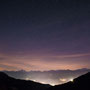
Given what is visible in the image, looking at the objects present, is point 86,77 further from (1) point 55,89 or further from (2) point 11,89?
(2) point 11,89

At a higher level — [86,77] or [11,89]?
[86,77]

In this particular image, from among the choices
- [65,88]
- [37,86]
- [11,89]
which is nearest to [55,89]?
[65,88]

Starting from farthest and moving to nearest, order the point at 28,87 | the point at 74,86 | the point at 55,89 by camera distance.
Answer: the point at 28,87 < the point at 55,89 < the point at 74,86

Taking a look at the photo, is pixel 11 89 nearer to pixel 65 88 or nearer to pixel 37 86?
pixel 65 88

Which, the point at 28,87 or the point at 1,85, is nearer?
the point at 1,85

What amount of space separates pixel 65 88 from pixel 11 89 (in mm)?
20358

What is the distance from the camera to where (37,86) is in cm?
7931

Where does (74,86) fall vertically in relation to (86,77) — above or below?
below

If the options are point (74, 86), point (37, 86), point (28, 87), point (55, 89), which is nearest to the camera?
point (74, 86)

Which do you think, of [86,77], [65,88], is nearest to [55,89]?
[65,88]

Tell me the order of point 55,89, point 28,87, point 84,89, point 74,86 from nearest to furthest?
1. point 84,89
2. point 74,86
3. point 55,89
4. point 28,87

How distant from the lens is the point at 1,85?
49.2 meters

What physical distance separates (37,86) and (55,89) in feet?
89.4

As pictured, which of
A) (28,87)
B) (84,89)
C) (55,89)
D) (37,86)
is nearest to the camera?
(84,89)
